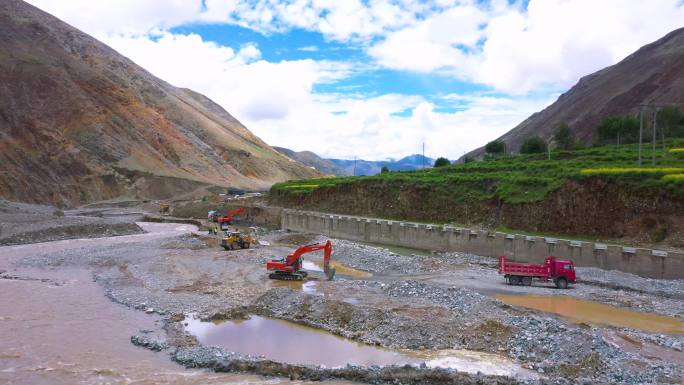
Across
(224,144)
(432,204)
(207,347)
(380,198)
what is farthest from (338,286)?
(224,144)

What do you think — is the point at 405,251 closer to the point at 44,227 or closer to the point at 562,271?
the point at 562,271

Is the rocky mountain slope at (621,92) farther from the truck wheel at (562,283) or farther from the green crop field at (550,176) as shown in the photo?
the truck wheel at (562,283)

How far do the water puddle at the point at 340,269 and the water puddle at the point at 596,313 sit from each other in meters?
8.74

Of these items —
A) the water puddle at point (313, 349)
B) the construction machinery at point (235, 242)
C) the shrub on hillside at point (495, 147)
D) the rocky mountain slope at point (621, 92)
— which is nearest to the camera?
the water puddle at point (313, 349)

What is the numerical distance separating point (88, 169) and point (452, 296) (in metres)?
73.5

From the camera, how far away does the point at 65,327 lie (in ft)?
63.9

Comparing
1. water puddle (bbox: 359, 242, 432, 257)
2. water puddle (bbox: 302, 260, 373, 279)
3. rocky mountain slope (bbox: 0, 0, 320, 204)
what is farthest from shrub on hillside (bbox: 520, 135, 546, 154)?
rocky mountain slope (bbox: 0, 0, 320, 204)

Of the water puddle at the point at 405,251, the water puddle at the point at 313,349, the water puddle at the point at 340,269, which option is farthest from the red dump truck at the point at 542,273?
the water puddle at the point at 405,251

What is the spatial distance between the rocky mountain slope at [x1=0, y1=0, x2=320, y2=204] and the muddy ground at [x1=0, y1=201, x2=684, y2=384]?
45638 mm

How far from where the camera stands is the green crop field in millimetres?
35969

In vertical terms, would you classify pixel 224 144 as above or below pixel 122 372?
above

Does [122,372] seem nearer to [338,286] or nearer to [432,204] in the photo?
[338,286]

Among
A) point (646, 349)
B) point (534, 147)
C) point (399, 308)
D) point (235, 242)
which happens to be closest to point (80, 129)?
point (235, 242)

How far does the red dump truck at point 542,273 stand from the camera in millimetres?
26641
